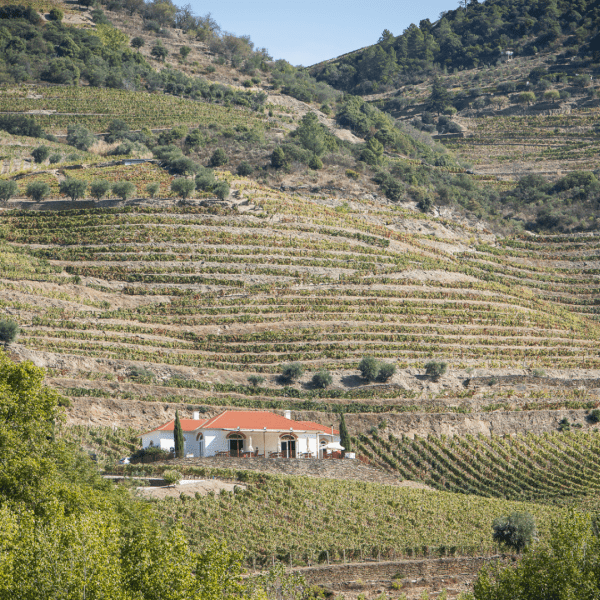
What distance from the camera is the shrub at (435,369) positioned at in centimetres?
5809

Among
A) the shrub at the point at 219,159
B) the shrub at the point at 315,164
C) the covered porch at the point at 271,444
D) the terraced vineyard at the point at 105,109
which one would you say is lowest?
the covered porch at the point at 271,444

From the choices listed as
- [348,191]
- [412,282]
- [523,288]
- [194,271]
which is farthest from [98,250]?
[523,288]

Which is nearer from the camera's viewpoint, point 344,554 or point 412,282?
point 344,554

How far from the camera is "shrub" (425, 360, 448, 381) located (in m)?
58.1

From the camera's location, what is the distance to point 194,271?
68062mm

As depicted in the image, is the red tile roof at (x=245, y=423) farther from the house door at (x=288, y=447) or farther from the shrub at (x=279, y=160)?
the shrub at (x=279, y=160)

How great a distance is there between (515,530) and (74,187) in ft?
181

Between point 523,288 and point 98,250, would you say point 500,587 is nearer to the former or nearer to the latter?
point 98,250

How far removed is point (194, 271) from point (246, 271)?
14.7 feet

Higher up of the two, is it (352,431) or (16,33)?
(16,33)

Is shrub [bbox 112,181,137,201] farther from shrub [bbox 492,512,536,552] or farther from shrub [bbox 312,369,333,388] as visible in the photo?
shrub [bbox 492,512,536,552]

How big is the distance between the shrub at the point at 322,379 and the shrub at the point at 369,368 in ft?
7.91

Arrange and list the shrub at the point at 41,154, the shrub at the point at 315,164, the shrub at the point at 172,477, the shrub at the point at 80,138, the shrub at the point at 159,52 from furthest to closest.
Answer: the shrub at the point at 159,52 → the shrub at the point at 80,138 → the shrub at the point at 315,164 → the shrub at the point at 41,154 → the shrub at the point at 172,477

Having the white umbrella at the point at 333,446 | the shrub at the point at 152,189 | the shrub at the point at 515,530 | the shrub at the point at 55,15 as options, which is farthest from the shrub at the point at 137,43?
the shrub at the point at 515,530
